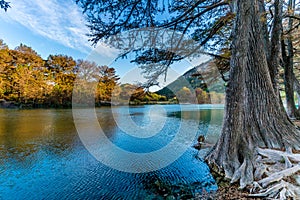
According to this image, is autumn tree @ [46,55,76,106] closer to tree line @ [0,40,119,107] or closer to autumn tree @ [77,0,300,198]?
tree line @ [0,40,119,107]

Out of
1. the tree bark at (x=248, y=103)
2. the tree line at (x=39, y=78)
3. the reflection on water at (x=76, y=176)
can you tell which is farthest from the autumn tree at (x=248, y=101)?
the tree line at (x=39, y=78)

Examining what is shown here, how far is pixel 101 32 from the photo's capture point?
438 centimetres

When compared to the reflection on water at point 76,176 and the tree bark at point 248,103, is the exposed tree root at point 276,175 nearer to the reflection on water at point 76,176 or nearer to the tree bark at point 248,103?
the tree bark at point 248,103

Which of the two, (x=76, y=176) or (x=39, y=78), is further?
(x=39, y=78)

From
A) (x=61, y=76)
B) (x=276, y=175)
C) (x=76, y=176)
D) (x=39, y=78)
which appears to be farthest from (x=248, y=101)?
(x=61, y=76)

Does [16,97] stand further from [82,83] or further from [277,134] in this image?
[277,134]

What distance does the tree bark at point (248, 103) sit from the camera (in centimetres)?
337

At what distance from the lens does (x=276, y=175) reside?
8.16 feet

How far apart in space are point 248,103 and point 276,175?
1.49 metres

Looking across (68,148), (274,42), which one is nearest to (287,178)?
(274,42)

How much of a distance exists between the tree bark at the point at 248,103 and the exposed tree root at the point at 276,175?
0.35 meters

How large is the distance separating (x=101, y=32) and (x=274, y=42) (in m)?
4.66

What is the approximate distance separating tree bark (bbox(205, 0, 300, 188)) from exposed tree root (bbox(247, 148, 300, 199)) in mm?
354

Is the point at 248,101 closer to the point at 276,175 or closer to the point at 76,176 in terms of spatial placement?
the point at 276,175
